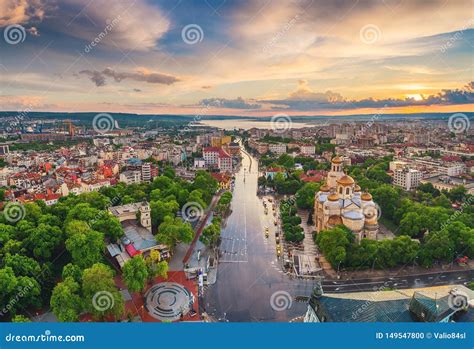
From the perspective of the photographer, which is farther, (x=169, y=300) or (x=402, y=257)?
(x=402, y=257)

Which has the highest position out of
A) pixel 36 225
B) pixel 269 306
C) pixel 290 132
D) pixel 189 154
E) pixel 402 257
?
pixel 290 132

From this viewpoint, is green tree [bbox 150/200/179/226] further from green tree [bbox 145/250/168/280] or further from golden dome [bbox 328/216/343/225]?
golden dome [bbox 328/216/343/225]

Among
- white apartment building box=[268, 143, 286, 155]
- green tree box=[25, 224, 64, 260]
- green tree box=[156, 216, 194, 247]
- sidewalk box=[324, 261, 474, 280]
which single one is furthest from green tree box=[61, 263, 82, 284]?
white apartment building box=[268, 143, 286, 155]

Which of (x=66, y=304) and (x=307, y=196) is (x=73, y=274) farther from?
(x=307, y=196)

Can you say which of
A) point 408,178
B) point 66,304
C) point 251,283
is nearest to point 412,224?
point 251,283

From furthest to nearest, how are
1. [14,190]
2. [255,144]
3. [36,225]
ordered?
[255,144]
[14,190]
[36,225]

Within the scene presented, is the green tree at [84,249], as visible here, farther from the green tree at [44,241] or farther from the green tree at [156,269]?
the green tree at [156,269]

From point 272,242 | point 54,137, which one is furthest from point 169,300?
point 54,137

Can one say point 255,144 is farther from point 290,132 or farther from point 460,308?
point 460,308

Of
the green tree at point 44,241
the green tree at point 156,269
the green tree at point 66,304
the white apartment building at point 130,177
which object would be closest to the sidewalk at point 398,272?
the green tree at point 156,269
